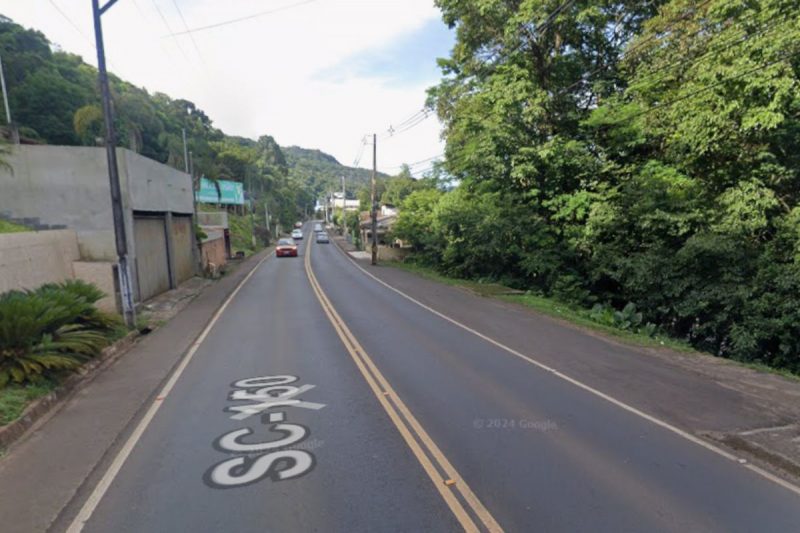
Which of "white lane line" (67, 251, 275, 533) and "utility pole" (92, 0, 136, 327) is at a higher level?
"utility pole" (92, 0, 136, 327)

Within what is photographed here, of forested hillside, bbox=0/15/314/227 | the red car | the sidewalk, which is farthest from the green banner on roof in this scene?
the sidewalk

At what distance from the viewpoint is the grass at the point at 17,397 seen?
591 centimetres

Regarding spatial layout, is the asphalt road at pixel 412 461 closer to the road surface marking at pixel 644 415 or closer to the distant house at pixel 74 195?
the road surface marking at pixel 644 415

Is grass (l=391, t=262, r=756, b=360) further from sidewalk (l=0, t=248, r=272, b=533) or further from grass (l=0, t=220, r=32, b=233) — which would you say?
grass (l=0, t=220, r=32, b=233)

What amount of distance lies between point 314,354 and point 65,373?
4224 millimetres

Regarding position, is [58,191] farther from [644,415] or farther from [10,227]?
[644,415]

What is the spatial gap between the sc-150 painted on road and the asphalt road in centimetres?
2

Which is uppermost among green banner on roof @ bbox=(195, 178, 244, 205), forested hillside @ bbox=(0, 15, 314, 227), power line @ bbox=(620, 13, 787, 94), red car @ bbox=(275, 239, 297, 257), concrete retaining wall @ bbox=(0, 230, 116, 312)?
forested hillside @ bbox=(0, 15, 314, 227)

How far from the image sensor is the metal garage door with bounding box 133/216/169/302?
51.3 ft

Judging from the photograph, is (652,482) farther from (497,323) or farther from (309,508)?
(497,323)

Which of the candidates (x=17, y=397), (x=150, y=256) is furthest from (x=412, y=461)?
(x=150, y=256)

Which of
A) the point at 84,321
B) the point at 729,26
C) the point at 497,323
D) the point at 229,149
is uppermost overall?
the point at 229,149

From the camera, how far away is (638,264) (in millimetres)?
15000

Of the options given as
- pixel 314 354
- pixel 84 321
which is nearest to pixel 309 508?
pixel 314 354
